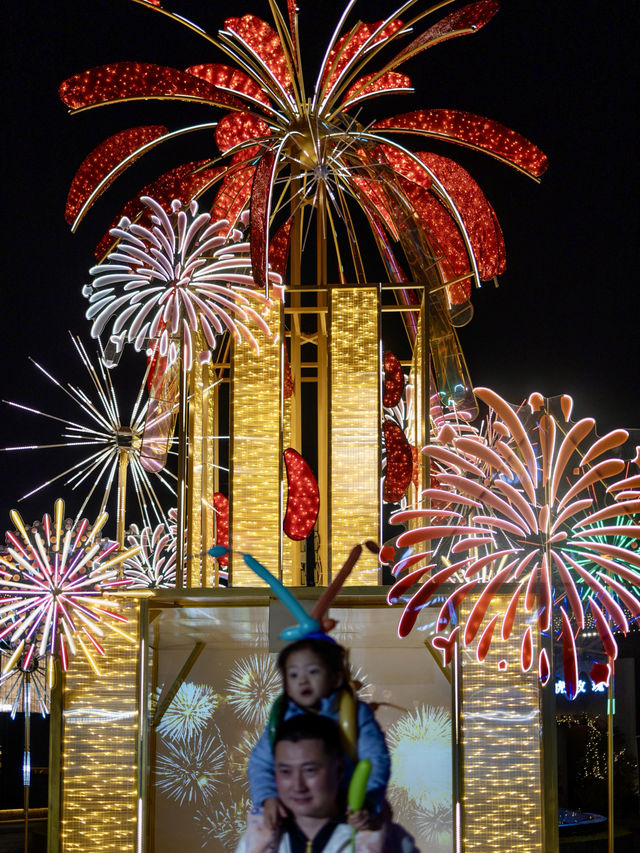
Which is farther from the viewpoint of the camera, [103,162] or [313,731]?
[103,162]

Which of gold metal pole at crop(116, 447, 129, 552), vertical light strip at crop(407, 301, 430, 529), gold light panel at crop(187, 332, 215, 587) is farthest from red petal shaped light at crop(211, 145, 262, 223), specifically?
gold metal pole at crop(116, 447, 129, 552)

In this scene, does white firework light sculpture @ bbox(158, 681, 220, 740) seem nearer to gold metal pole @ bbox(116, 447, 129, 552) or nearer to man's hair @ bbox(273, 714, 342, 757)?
gold metal pole @ bbox(116, 447, 129, 552)

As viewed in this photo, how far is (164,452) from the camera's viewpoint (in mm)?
15531

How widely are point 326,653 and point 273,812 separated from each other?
74 centimetres

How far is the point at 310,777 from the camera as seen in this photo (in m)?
4.56

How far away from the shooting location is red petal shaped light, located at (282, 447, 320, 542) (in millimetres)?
12312

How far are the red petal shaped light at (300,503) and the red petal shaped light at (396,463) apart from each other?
3.62ft

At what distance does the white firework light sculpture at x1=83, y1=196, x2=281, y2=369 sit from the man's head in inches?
321

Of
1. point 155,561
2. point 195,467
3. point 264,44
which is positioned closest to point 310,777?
point 195,467

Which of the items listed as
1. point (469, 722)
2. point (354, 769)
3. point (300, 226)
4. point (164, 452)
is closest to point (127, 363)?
point (164, 452)

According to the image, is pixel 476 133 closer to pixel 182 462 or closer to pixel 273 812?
pixel 182 462

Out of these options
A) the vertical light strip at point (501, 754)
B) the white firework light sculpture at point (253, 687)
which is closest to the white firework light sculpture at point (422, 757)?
the vertical light strip at point (501, 754)

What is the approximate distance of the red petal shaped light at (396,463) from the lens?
1298cm

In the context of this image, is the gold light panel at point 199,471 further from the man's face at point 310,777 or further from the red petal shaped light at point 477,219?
the man's face at point 310,777
